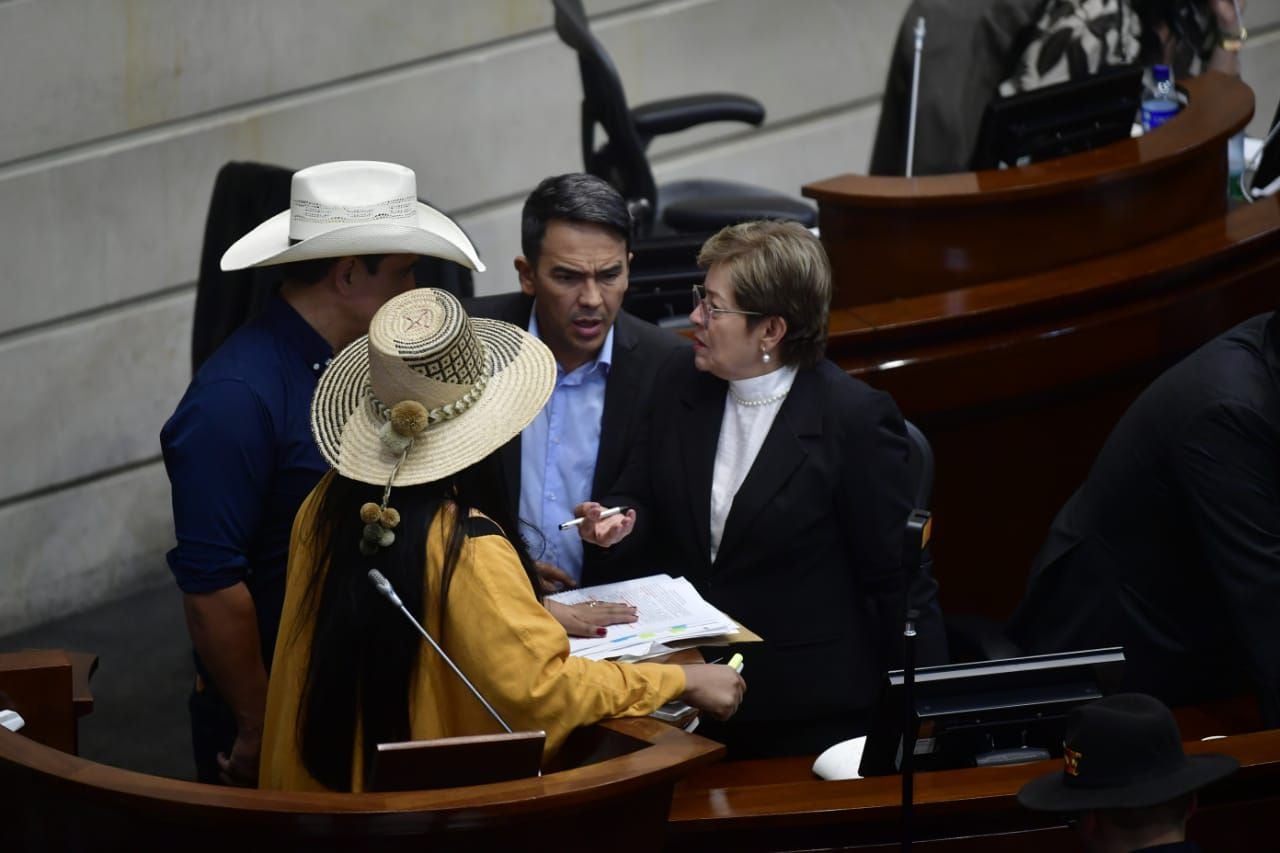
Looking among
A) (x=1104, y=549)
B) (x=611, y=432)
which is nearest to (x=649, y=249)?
(x=611, y=432)

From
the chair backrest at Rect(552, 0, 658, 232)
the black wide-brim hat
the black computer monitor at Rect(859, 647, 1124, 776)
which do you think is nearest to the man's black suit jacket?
the black computer monitor at Rect(859, 647, 1124, 776)

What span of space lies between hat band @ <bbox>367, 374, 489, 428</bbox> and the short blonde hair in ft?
2.46

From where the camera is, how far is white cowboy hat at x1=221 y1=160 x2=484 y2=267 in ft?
10.1

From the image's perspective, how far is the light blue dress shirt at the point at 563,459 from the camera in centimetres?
325

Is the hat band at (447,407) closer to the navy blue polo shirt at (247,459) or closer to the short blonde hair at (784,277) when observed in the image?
the navy blue polo shirt at (247,459)

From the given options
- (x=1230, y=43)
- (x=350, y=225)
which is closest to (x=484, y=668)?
(x=350, y=225)

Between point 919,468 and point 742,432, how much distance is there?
34 cm

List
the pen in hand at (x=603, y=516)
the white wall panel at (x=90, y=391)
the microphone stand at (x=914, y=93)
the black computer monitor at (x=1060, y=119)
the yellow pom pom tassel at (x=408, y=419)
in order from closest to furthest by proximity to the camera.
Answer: the yellow pom pom tassel at (x=408, y=419), the pen in hand at (x=603, y=516), the black computer monitor at (x=1060, y=119), the microphone stand at (x=914, y=93), the white wall panel at (x=90, y=391)

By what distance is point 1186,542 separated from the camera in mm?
3123

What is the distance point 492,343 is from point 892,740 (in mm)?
835

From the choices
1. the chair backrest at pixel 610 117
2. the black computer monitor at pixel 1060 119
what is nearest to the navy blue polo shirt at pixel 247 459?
the chair backrest at pixel 610 117

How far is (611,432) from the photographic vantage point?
3.26 meters

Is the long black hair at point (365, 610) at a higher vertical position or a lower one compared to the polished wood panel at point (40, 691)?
higher

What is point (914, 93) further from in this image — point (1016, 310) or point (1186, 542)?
point (1186, 542)
